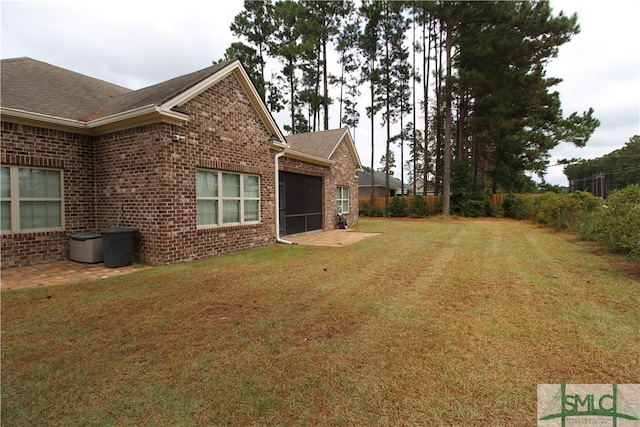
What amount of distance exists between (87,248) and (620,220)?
1276cm

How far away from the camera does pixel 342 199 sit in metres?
16.8

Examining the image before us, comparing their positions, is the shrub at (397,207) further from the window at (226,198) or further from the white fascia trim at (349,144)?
the window at (226,198)

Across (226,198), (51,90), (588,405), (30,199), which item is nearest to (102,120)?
(30,199)

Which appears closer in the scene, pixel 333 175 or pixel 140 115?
pixel 140 115

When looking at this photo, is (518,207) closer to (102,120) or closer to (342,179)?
(342,179)

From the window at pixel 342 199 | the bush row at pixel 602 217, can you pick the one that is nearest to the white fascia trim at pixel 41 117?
the window at pixel 342 199

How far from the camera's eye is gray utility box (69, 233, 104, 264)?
22.7 feet

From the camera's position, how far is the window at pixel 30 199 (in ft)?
20.9

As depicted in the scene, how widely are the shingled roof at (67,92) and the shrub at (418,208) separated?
19.4 m

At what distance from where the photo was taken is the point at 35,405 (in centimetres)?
219

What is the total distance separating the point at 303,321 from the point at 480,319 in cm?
221

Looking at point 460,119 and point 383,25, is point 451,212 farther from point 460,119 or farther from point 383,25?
point 383,25

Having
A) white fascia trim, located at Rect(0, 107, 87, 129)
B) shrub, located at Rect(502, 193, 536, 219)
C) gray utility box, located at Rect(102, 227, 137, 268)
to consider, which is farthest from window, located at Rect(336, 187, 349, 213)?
shrub, located at Rect(502, 193, 536, 219)

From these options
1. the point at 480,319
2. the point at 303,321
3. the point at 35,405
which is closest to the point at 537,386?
the point at 480,319
